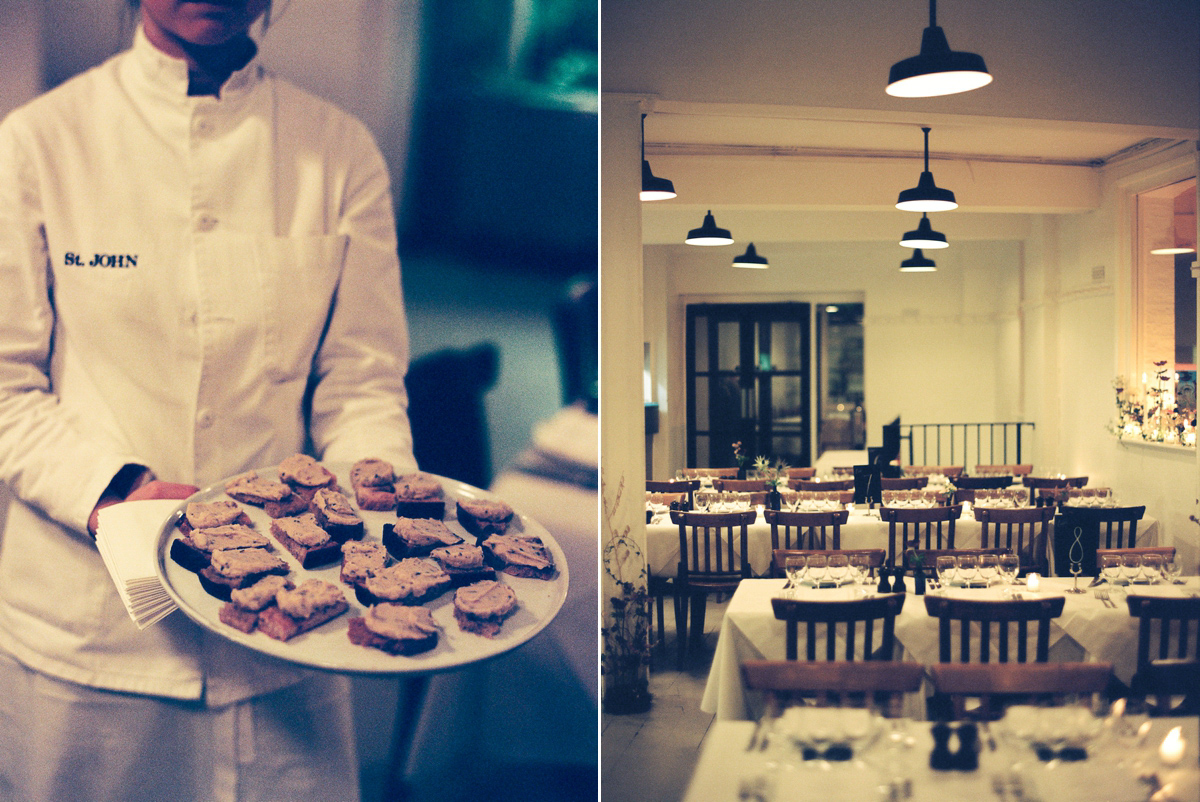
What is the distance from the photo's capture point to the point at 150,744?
297 cm

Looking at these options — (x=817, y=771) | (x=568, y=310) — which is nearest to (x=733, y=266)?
(x=568, y=310)

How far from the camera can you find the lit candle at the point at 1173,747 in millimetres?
2715

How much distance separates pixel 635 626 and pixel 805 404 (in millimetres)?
4584

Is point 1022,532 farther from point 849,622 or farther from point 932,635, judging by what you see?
point 849,622

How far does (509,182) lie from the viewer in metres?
3.08

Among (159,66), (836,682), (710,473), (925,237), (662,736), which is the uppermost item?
(159,66)

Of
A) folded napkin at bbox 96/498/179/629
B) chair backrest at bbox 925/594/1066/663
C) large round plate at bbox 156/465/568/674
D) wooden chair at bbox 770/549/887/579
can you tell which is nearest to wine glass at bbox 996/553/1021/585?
chair backrest at bbox 925/594/1066/663

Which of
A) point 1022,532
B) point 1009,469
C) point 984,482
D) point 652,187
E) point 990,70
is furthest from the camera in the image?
point 984,482

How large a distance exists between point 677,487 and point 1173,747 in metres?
2.13

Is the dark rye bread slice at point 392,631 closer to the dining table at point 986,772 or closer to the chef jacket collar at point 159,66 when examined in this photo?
the dining table at point 986,772

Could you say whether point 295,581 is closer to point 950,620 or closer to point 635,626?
point 635,626

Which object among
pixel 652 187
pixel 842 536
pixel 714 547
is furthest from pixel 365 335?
pixel 842 536

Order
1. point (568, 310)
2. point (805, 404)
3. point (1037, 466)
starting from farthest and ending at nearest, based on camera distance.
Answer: point (805, 404) → point (1037, 466) → point (568, 310)

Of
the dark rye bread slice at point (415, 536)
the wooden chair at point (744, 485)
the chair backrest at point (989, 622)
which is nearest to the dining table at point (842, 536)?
Result: the chair backrest at point (989, 622)
